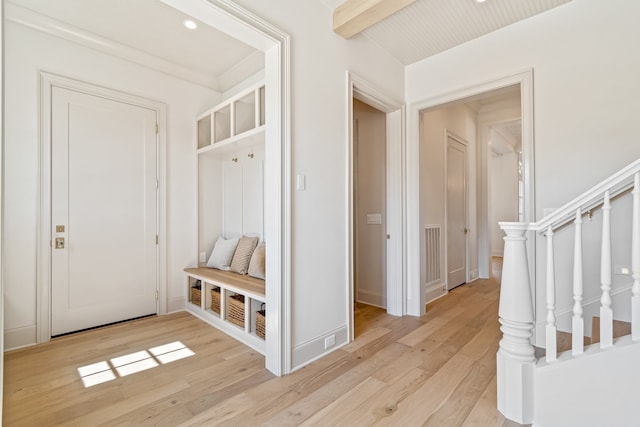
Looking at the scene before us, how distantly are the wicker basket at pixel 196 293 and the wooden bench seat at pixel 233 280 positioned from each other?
0.60ft

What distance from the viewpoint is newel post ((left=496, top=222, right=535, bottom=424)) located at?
1497 millimetres

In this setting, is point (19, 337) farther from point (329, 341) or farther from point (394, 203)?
point (394, 203)

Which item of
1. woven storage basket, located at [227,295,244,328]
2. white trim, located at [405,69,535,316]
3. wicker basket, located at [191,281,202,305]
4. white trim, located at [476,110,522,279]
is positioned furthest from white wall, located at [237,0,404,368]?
white trim, located at [476,110,522,279]

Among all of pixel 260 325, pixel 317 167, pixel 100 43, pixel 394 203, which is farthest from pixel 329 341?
pixel 100 43

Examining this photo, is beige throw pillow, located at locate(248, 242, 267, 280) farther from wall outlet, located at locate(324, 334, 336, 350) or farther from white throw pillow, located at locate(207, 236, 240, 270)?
wall outlet, located at locate(324, 334, 336, 350)

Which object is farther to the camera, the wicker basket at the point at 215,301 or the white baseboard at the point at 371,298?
the white baseboard at the point at 371,298

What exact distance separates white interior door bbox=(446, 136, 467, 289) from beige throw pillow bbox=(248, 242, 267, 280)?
8.95 ft

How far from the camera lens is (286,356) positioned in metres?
1.97

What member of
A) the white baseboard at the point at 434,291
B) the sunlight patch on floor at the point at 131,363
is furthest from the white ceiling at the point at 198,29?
the sunlight patch on floor at the point at 131,363

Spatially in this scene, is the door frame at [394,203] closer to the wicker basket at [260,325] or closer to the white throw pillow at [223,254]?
the wicker basket at [260,325]

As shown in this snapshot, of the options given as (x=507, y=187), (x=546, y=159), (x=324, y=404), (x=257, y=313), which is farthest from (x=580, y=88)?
(x=507, y=187)

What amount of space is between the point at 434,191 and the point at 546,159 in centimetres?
153

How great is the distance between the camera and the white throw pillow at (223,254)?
10.7 feet

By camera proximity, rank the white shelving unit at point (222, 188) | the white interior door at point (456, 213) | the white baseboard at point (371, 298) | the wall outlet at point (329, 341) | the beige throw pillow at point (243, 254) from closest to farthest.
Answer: the wall outlet at point (329, 341)
the white shelving unit at point (222, 188)
the beige throw pillow at point (243, 254)
the white baseboard at point (371, 298)
the white interior door at point (456, 213)
